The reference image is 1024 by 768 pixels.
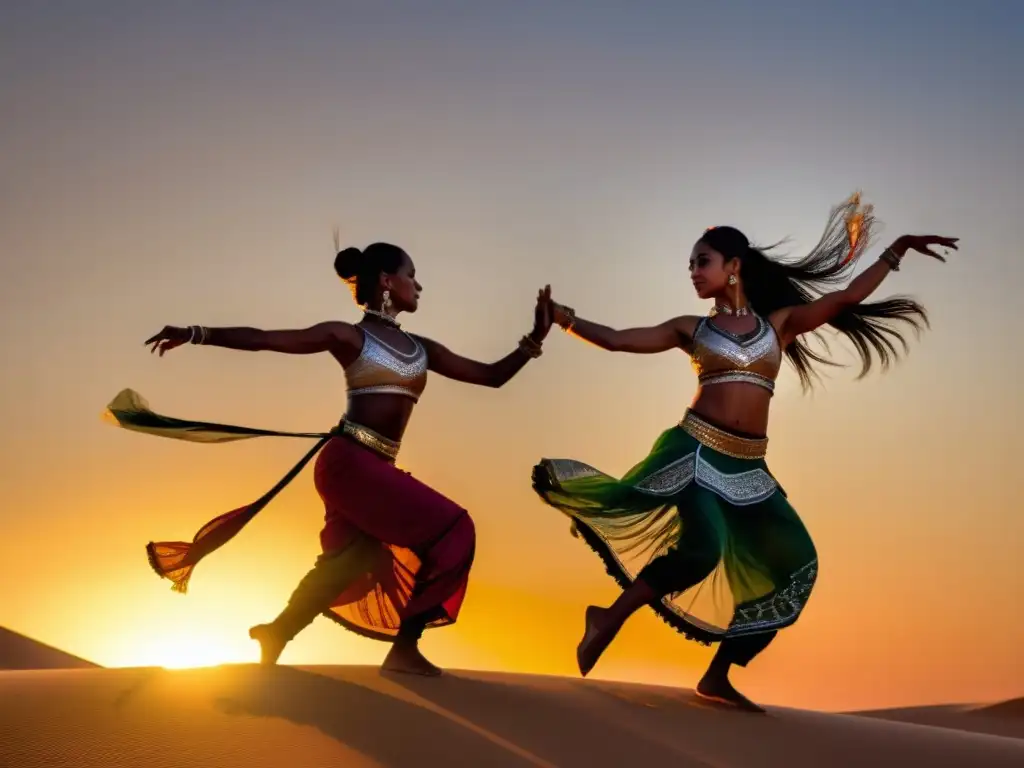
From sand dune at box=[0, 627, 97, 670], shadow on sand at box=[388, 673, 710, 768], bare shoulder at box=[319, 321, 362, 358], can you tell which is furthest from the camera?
sand dune at box=[0, 627, 97, 670]

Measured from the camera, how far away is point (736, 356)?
5938mm

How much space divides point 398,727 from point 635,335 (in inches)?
103

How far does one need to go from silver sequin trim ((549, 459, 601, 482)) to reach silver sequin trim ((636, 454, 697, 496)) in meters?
0.28

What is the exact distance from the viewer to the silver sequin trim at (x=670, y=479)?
5.77 m

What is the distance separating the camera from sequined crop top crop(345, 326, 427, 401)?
5.89 meters

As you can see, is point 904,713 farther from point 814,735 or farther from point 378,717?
point 378,717

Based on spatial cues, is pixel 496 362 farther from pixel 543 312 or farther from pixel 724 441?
pixel 724 441

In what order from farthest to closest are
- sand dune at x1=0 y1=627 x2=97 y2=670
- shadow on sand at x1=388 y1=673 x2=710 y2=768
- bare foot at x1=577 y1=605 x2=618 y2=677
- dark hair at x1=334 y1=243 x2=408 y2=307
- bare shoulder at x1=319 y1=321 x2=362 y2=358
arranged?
sand dune at x1=0 y1=627 x2=97 y2=670, dark hair at x1=334 y1=243 x2=408 y2=307, bare shoulder at x1=319 y1=321 x2=362 y2=358, bare foot at x1=577 y1=605 x2=618 y2=677, shadow on sand at x1=388 y1=673 x2=710 y2=768

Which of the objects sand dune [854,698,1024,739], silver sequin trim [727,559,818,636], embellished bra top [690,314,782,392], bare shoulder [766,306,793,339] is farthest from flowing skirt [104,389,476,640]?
sand dune [854,698,1024,739]

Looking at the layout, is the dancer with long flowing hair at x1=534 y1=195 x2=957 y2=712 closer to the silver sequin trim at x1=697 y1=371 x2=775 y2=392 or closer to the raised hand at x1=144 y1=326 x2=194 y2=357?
the silver sequin trim at x1=697 y1=371 x2=775 y2=392

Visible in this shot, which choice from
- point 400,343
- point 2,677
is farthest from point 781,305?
point 2,677

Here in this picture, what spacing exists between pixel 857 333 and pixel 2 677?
5013mm

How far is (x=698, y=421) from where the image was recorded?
5906 millimetres

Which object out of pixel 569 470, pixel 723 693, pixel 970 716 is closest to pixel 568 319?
pixel 569 470
